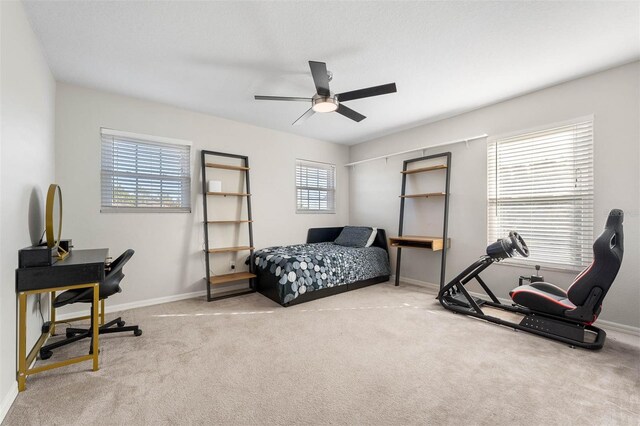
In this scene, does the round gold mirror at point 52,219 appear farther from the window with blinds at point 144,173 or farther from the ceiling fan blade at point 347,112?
the ceiling fan blade at point 347,112

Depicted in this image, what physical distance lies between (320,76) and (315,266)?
2276 millimetres

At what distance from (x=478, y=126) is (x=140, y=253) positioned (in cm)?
465

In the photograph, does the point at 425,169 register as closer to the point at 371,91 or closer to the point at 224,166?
the point at 371,91

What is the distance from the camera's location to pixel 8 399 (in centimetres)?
159

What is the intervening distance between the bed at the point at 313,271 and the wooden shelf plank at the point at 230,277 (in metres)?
0.16

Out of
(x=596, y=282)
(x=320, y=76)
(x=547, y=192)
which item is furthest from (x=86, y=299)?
(x=547, y=192)

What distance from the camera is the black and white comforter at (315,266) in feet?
10.9

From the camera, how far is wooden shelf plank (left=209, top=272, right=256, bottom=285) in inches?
140

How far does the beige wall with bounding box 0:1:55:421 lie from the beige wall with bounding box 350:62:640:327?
4.38m

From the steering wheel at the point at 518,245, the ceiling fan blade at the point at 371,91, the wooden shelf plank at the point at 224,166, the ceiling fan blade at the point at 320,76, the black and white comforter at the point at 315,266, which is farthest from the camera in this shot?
the wooden shelf plank at the point at 224,166

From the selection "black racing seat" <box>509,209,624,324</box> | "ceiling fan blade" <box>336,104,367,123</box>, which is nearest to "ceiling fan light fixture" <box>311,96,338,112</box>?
"ceiling fan blade" <box>336,104,367,123</box>

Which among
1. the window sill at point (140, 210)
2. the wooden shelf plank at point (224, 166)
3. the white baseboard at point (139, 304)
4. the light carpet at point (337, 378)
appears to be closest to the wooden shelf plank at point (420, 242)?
the light carpet at point (337, 378)

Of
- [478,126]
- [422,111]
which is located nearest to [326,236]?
[422,111]

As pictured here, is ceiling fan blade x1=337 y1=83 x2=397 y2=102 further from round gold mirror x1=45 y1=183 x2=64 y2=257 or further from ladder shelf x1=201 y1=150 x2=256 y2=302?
round gold mirror x1=45 y1=183 x2=64 y2=257
